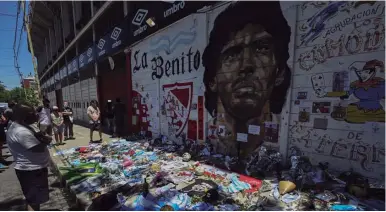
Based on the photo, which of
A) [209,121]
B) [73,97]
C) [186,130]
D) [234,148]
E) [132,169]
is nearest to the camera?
[132,169]

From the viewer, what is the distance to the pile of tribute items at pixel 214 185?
2.99 meters

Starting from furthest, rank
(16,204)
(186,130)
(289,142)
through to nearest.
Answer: (186,130)
(289,142)
(16,204)

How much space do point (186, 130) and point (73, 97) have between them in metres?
15.8

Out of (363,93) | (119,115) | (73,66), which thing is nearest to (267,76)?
(363,93)

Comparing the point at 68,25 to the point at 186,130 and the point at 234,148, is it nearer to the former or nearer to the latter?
the point at 186,130

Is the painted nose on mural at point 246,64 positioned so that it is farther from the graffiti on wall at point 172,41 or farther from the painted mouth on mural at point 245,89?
the graffiti on wall at point 172,41

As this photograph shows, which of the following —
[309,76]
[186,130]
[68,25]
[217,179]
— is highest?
[68,25]

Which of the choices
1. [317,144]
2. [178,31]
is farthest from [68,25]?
[317,144]

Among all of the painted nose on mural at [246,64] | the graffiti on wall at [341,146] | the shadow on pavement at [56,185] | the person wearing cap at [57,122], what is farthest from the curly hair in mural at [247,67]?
the person wearing cap at [57,122]

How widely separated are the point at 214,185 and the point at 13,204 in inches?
139

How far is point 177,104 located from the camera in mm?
6875

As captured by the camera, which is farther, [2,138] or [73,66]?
[73,66]

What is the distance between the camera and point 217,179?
3975 mm

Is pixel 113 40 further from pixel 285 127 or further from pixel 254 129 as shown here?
pixel 285 127
